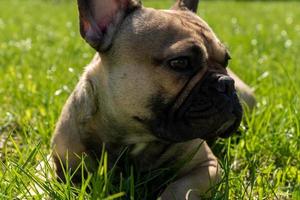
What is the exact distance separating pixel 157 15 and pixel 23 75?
7.14 ft

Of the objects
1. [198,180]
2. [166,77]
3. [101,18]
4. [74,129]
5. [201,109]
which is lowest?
[198,180]

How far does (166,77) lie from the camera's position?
256cm

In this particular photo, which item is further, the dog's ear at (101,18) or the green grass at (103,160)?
the dog's ear at (101,18)

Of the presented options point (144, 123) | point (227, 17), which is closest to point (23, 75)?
point (144, 123)

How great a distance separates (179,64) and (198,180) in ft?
1.82

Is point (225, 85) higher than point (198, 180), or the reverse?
point (225, 85)

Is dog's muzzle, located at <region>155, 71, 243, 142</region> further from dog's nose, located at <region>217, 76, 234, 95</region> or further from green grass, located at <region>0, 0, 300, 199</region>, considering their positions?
green grass, located at <region>0, 0, 300, 199</region>

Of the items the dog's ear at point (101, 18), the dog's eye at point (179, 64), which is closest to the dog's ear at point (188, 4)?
the dog's ear at point (101, 18)

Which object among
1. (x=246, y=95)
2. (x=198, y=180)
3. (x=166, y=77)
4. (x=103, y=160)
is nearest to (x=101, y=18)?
(x=166, y=77)

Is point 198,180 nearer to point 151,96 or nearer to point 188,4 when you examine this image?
point 151,96

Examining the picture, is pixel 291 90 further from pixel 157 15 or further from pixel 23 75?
pixel 23 75

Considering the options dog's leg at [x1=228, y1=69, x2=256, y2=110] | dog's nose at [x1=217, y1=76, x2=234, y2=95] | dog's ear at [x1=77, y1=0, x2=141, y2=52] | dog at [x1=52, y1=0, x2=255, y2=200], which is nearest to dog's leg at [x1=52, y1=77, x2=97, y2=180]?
dog at [x1=52, y1=0, x2=255, y2=200]

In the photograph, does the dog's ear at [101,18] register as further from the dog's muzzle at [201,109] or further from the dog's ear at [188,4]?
the dog's muzzle at [201,109]

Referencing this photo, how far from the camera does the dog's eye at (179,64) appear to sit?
2.56 metres
